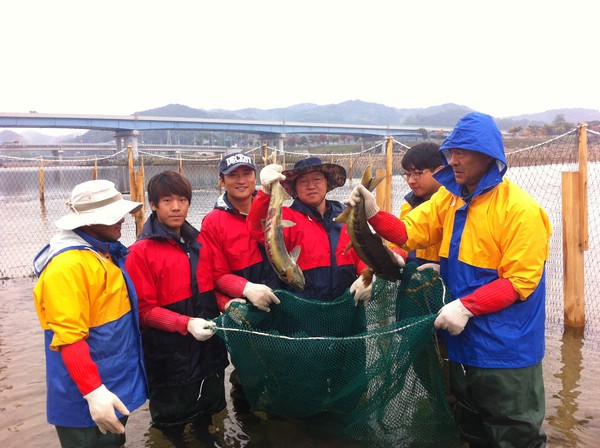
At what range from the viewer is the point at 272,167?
3.78 meters

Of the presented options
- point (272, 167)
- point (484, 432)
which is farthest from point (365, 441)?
point (272, 167)

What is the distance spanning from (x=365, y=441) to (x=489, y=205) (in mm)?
2220

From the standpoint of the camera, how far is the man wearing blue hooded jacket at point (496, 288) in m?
2.93

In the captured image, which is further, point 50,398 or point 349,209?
point 349,209

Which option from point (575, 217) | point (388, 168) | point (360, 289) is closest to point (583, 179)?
point (575, 217)

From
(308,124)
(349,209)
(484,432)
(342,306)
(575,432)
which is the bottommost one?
(575,432)

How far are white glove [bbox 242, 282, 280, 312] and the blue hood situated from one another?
1652 mm

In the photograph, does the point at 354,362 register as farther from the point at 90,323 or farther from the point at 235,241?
the point at 90,323

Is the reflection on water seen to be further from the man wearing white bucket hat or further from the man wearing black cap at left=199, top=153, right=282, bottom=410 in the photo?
the man wearing white bucket hat

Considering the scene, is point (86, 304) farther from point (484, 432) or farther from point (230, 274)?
point (484, 432)

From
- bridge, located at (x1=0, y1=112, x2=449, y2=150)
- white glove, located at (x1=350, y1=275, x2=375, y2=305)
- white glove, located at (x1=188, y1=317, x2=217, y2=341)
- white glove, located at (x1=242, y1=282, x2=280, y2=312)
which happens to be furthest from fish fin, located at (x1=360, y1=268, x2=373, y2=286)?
bridge, located at (x1=0, y1=112, x2=449, y2=150)

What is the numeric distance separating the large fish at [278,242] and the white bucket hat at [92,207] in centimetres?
106

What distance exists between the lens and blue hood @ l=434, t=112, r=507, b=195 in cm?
300

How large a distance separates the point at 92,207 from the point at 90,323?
723 millimetres
